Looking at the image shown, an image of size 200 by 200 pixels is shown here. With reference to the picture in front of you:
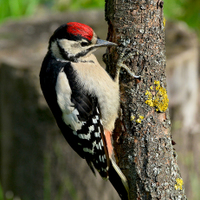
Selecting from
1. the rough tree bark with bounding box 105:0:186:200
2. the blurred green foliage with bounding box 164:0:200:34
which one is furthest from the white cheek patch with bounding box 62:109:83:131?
the blurred green foliage with bounding box 164:0:200:34

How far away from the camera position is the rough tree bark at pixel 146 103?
232 centimetres

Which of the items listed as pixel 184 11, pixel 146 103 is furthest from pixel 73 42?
pixel 184 11

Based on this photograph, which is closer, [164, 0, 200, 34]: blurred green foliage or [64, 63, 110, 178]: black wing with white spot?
[64, 63, 110, 178]: black wing with white spot

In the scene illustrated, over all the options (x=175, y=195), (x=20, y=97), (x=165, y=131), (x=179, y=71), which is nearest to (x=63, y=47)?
(x=165, y=131)

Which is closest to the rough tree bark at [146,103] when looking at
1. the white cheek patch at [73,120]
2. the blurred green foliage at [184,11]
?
the white cheek patch at [73,120]

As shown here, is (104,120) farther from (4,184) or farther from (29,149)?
(4,184)

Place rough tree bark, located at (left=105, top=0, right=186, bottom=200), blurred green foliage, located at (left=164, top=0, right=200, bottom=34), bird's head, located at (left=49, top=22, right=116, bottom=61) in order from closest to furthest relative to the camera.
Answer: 1. rough tree bark, located at (left=105, top=0, right=186, bottom=200)
2. bird's head, located at (left=49, top=22, right=116, bottom=61)
3. blurred green foliage, located at (left=164, top=0, right=200, bottom=34)

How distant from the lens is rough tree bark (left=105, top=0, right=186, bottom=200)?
7.63ft

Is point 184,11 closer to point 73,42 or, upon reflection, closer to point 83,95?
point 73,42

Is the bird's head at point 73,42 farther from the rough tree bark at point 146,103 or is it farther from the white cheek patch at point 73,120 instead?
the white cheek patch at point 73,120

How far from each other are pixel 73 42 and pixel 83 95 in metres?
0.41

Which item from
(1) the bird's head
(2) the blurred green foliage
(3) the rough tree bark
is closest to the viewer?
(3) the rough tree bark

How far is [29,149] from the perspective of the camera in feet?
15.3

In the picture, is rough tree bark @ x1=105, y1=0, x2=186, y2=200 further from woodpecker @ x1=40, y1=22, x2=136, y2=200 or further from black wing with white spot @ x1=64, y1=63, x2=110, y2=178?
black wing with white spot @ x1=64, y1=63, x2=110, y2=178
